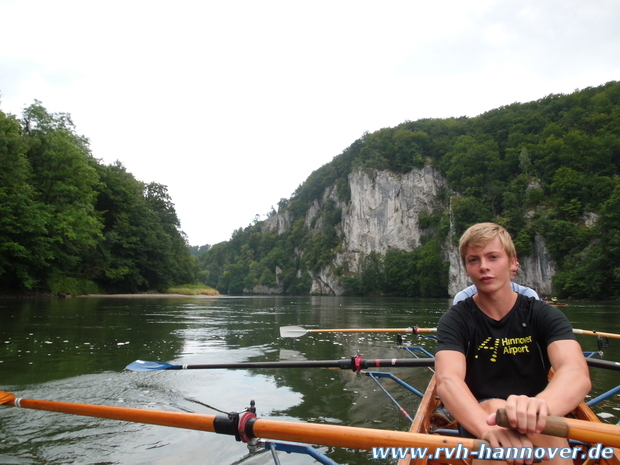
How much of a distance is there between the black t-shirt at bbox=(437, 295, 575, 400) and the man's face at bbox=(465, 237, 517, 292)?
18cm

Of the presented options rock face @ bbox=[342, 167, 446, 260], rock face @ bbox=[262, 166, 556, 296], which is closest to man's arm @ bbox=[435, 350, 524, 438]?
rock face @ bbox=[262, 166, 556, 296]

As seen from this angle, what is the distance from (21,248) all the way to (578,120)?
266 feet

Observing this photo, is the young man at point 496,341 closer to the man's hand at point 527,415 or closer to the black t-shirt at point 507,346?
the black t-shirt at point 507,346

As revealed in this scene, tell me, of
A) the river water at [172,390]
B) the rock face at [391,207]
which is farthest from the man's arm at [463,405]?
the rock face at [391,207]

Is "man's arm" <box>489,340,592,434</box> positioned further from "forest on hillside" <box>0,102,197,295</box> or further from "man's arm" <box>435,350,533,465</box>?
"forest on hillside" <box>0,102,197,295</box>

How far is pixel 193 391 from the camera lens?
5762 millimetres

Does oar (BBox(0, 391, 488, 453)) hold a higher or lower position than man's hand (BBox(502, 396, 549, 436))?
lower

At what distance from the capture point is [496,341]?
88.1 inches

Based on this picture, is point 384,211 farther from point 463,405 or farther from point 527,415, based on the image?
point 527,415

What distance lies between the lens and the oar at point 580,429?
162cm

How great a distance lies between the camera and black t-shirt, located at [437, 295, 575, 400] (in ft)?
7.30

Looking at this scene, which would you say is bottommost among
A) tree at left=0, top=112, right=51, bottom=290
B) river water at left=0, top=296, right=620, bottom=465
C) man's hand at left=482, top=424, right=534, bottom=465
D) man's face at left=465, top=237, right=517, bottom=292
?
river water at left=0, top=296, right=620, bottom=465

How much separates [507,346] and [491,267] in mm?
434

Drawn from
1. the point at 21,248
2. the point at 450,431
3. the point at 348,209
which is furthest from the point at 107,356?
the point at 348,209
